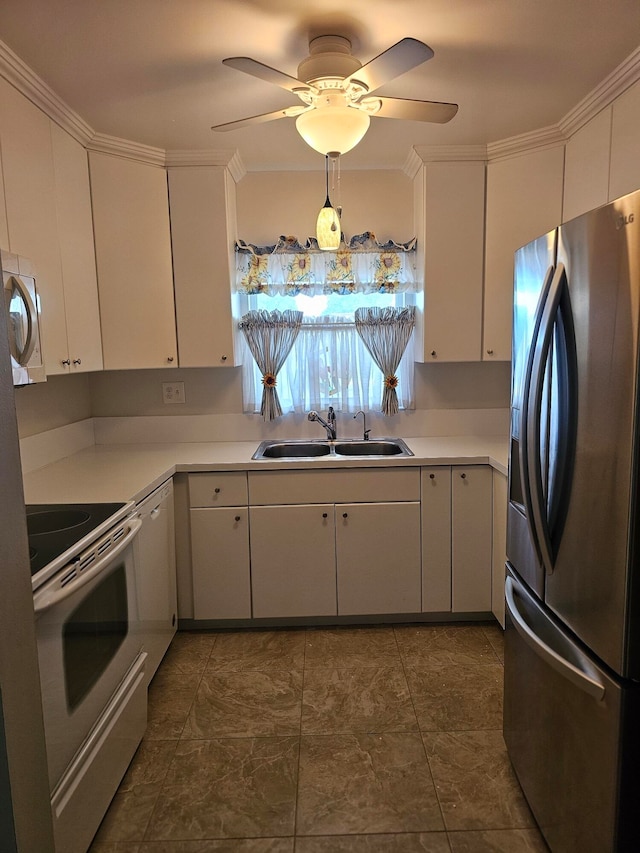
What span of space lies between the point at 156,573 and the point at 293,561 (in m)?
0.69

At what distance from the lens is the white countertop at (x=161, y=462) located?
2139 mm

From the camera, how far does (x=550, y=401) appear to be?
4.51 ft

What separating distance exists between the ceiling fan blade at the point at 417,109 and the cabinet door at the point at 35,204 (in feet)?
4.21

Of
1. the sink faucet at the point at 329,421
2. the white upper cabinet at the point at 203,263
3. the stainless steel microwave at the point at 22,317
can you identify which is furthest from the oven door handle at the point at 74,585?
the sink faucet at the point at 329,421

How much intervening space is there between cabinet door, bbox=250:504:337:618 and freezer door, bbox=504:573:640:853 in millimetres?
1101

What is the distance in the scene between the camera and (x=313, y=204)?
10.2 feet

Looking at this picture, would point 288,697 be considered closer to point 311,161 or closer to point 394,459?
point 394,459

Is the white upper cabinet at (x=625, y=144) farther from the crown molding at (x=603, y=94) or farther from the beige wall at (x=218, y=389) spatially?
the beige wall at (x=218, y=389)

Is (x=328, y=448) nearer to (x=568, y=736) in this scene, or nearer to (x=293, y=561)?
(x=293, y=561)

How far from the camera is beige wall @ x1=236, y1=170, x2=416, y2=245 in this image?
3.09 m

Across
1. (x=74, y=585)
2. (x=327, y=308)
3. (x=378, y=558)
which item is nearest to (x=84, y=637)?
(x=74, y=585)

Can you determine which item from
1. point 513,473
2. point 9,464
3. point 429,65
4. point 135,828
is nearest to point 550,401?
point 513,473

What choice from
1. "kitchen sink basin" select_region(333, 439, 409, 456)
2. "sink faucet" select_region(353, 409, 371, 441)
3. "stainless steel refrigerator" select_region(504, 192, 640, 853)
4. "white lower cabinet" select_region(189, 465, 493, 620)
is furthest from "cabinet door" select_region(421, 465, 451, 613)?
"stainless steel refrigerator" select_region(504, 192, 640, 853)

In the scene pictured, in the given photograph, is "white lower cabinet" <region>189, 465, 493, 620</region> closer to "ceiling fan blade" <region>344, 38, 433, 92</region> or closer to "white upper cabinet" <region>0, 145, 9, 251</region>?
"white upper cabinet" <region>0, 145, 9, 251</region>
